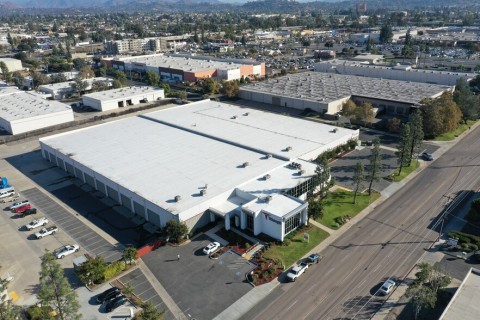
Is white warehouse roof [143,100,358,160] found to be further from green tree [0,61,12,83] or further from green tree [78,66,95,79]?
green tree [0,61,12,83]

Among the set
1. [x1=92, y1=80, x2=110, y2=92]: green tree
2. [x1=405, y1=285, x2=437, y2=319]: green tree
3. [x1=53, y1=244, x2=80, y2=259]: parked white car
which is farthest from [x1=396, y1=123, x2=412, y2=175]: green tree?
[x1=92, y1=80, x2=110, y2=92]: green tree

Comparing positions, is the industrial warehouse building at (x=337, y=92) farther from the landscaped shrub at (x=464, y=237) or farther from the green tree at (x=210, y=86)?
the landscaped shrub at (x=464, y=237)

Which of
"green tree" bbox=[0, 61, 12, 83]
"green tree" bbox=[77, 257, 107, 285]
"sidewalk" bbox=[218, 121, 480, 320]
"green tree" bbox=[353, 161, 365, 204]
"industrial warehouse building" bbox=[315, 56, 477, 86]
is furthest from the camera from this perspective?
"green tree" bbox=[0, 61, 12, 83]

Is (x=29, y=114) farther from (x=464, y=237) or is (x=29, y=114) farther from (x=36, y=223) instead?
(x=464, y=237)

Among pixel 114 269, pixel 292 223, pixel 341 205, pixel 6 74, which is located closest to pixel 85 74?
pixel 6 74

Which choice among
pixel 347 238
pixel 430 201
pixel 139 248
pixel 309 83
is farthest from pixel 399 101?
pixel 139 248

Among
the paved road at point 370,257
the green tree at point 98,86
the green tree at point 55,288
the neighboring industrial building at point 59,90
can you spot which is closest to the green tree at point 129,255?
the green tree at point 55,288
